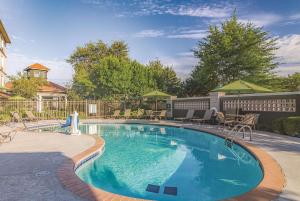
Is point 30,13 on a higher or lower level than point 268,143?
higher

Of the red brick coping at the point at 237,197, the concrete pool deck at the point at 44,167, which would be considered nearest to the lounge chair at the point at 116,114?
the concrete pool deck at the point at 44,167

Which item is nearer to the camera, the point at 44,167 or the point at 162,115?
the point at 44,167

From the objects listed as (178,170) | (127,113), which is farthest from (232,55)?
(178,170)

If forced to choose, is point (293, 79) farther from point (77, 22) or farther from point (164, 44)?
point (77, 22)

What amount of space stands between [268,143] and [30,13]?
1851 cm

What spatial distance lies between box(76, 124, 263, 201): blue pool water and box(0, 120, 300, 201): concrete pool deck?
718 mm

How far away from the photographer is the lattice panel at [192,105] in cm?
1874

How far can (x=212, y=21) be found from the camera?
26281mm

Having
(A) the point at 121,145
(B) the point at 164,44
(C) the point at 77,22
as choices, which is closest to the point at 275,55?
(B) the point at 164,44

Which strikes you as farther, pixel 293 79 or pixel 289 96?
pixel 293 79

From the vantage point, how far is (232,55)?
87.6 feet

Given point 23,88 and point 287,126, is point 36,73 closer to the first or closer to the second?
point 23,88

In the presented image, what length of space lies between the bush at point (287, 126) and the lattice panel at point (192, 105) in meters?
6.86

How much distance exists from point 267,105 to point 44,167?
11546 millimetres
